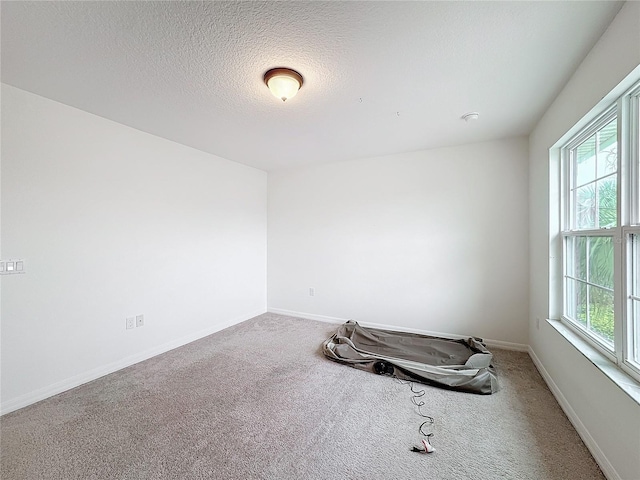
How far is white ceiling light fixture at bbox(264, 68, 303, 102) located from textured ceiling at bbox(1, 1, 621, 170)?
5 cm

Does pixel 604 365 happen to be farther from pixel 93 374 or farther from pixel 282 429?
pixel 93 374

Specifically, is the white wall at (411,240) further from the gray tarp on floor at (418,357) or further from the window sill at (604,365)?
the window sill at (604,365)

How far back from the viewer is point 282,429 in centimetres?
177

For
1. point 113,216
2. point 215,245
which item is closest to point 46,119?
point 113,216

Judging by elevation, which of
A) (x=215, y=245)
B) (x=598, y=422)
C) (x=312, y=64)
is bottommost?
(x=598, y=422)

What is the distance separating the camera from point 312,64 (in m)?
→ 1.73

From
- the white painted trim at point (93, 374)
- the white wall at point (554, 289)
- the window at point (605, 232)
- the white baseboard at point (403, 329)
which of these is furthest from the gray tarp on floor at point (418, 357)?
the white painted trim at point (93, 374)

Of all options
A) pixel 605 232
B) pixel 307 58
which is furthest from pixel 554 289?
pixel 307 58

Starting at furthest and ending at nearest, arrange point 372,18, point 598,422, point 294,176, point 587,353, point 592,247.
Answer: point 294,176
point 592,247
point 587,353
point 598,422
point 372,18

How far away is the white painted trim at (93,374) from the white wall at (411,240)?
4.99ft

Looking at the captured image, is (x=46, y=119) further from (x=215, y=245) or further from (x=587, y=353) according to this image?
(x=587, y=353)

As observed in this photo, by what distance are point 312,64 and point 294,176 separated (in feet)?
8.75

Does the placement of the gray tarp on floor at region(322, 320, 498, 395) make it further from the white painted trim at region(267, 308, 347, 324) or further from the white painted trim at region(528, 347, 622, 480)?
the white painted trim at region(267, 308, 347, 324)

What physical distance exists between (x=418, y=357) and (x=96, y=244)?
3361mm
